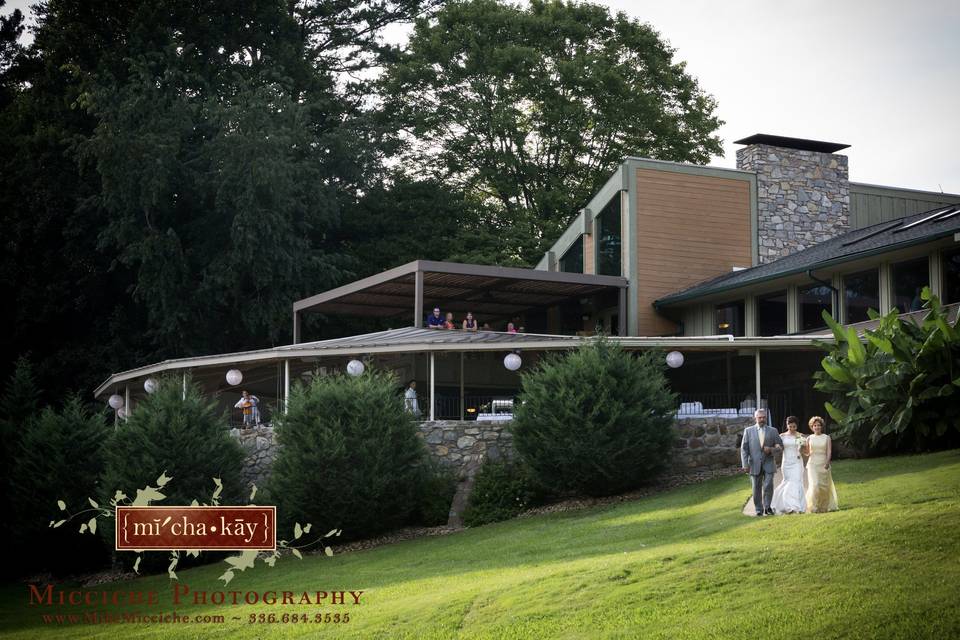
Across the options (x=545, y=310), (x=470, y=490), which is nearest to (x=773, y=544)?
(x=470, y=490)

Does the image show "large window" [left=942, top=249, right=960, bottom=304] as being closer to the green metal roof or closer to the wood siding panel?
the green metal roof

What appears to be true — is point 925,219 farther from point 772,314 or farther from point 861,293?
point 772,314

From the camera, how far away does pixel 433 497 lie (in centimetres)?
2570

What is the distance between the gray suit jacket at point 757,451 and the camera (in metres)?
18.9

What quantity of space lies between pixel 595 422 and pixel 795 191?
Answer: 1457 cm

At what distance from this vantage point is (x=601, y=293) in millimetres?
35406

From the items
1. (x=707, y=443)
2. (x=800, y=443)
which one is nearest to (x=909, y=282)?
(x=707, y=443)

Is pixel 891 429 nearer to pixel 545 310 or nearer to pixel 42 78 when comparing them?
pixel 545 310

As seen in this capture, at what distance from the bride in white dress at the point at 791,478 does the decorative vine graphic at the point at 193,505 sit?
696 cm

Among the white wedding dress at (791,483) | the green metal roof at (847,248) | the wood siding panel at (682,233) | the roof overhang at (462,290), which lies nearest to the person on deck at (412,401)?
the roof overhang at (462,290)

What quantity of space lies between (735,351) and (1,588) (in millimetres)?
18312

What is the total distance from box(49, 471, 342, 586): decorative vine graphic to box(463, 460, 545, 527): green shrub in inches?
120

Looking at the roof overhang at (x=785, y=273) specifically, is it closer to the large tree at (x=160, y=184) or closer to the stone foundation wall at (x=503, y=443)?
the stone foundation wall at (x=503, y=443)

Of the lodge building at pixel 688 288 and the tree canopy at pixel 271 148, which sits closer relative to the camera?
the lodge building at pixel 688 288
